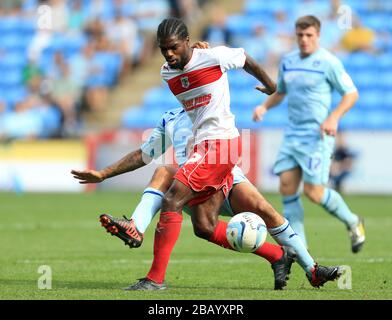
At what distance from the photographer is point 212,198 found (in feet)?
25.5

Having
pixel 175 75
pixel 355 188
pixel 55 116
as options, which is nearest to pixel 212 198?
pixel 175 75

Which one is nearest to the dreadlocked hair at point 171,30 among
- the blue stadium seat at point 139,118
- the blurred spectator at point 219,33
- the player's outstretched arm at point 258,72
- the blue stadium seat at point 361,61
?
the player's outstretched arm at point 258,72

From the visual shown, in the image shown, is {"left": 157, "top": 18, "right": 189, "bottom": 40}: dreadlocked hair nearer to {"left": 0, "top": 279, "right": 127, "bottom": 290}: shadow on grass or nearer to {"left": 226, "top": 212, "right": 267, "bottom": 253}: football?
{"left": 226, "top": 212, "right": 267, "bottom": 253}: football

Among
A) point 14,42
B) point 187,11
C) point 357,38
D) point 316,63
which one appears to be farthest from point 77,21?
point 316,63

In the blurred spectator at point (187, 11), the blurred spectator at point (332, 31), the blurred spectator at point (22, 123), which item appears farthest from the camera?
the blurred spectator at point (187, 11)

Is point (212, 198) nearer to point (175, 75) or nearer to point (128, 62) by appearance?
point (175, 75)

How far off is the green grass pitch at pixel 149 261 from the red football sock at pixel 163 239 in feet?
0.76

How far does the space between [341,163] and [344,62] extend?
421cm

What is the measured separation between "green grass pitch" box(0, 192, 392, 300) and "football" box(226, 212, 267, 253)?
0.36 meters

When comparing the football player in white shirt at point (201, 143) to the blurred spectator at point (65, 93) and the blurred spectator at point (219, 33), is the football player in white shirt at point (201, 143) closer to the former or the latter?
the blurred spectator at point (65, 93)

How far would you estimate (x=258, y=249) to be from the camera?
7.81 meters

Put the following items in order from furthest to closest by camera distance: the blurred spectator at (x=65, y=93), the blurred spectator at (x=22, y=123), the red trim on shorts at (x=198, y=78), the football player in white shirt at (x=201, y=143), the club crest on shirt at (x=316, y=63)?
the blurred spectator at (x=65, y=93) < the blurred spectator at (x=22, y=123) < the club crest on shirt at (x=316, y=63) < the red trim on shorts at (x=198, y=78) < the football player in white shirt at (x=201, y=143)

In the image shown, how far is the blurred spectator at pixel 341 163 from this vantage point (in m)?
20.0

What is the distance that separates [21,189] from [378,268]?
13.1 metres
